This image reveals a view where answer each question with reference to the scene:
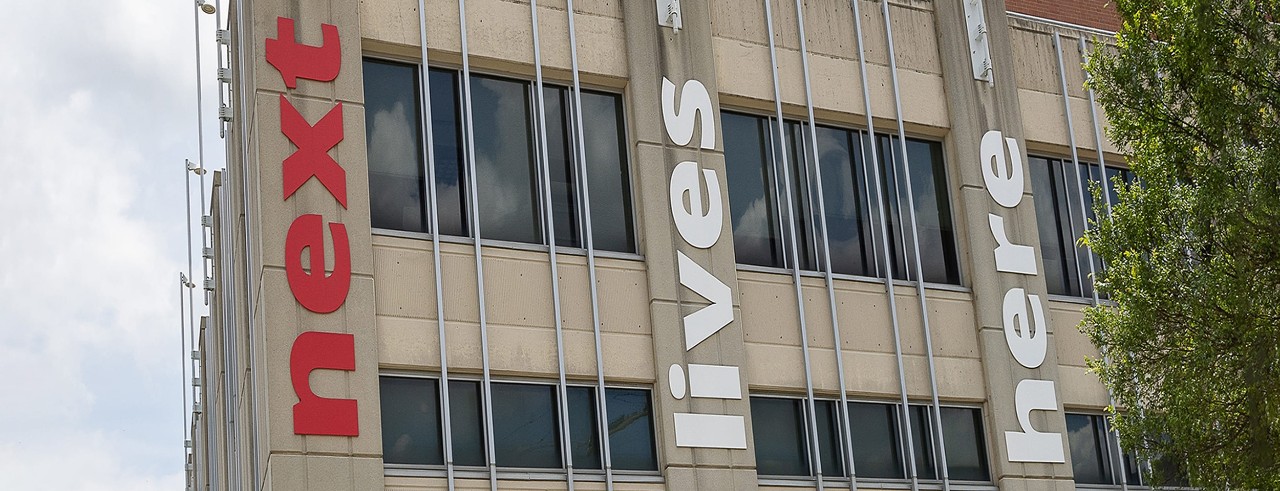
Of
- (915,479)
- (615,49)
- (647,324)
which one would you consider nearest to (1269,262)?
(915,479)

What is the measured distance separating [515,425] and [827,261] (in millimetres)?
4847

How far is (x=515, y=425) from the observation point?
1717 cm

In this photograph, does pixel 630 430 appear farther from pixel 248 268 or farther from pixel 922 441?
pixel 248 268

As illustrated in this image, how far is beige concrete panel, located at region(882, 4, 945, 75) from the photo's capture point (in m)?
21.3

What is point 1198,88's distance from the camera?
50.1ft

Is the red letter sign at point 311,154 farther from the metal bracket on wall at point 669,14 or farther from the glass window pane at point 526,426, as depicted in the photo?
Answer: the metal bracket on wall at point 669,14

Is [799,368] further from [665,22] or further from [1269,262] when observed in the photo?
[1269,262]

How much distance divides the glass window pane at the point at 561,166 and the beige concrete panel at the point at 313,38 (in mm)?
2384

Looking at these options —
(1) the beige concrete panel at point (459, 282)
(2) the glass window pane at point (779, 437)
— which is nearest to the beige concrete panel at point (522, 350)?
(1) the beige concrete panel at point (459, 282)

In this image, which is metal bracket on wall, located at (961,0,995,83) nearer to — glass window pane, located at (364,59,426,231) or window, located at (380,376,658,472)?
window, located at (380,376,658,472)

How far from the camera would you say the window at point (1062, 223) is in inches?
867

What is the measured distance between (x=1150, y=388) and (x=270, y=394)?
358 inches

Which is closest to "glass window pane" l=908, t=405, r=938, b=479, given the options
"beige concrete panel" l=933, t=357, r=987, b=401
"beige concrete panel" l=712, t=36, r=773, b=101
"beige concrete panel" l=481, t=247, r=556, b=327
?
"beige concrete panel" l=933, t=357, r=987, b=401

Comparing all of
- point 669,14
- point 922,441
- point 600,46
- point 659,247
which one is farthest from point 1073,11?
point 659,247
